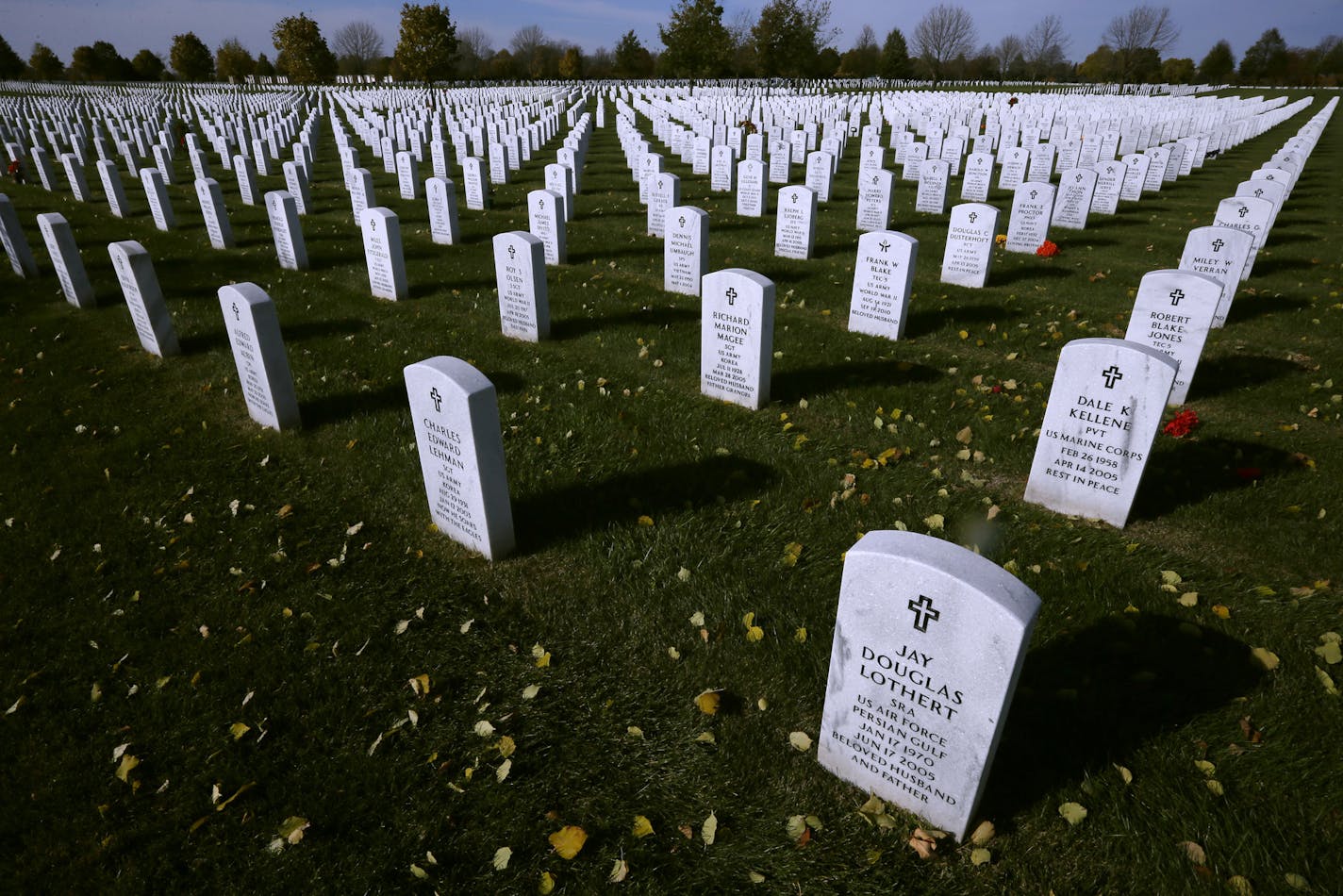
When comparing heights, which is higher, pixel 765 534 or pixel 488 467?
pixel 488 467

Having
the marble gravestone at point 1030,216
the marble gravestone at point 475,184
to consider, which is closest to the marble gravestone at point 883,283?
the marble gravestone at point 1030,216

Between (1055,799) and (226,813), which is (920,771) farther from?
(226,813)

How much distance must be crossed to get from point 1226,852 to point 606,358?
6459 mm

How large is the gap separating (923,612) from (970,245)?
8.85m

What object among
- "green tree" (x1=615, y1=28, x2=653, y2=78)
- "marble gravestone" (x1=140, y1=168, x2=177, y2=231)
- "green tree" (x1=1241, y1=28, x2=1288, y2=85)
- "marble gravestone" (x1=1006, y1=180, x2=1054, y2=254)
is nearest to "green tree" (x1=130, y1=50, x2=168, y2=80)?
"green tree" (x1=615, y1=28, x2=653, y2=78)

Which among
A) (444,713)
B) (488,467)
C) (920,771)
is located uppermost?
(488,467)

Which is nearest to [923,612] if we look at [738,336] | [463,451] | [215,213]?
[463,451]

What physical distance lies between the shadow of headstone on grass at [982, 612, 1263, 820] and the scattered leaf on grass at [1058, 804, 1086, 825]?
127 mm

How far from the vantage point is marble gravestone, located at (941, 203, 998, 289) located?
32.0 feet

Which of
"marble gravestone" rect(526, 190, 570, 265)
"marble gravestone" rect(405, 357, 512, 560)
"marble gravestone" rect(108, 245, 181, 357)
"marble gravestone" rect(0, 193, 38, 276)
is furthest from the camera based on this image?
"marble gravestone" rect(526, 190, 570, 265)

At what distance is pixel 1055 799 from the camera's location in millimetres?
3049

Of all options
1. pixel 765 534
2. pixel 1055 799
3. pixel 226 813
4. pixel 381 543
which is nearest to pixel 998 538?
pixel 765 534

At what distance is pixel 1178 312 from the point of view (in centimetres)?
622

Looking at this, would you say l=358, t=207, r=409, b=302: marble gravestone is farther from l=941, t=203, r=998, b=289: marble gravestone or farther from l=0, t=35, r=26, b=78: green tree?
l=0, t=35, r=26, b=78: green tree
